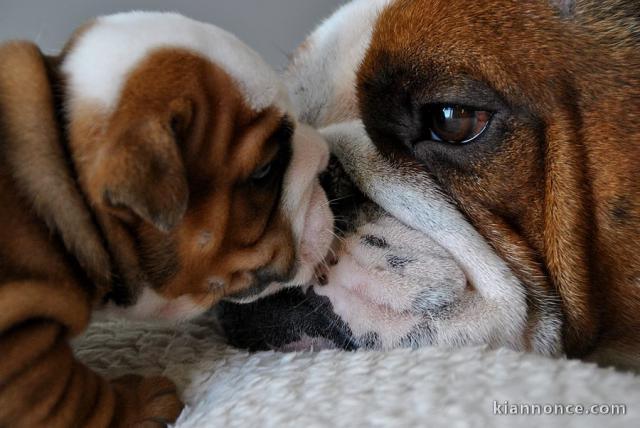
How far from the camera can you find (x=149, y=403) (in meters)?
0.91

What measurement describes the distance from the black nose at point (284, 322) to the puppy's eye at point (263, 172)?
0.18 meters

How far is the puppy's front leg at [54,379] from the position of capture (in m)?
0.82

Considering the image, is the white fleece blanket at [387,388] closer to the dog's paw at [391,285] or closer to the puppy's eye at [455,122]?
the dog's paw at [391,285]

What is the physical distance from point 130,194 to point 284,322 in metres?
0.37

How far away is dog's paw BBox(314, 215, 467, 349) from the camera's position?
1.00 meters

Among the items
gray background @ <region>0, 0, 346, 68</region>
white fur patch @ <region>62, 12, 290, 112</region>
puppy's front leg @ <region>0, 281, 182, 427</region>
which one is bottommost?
puppy's front leg @ <region>0, 281, 182, 427</region>

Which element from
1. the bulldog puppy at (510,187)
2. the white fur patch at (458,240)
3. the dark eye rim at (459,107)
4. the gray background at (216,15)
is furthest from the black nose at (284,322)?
the gray background at (216,15)

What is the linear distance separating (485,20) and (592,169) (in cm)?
22

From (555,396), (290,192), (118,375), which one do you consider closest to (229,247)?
(290,192)

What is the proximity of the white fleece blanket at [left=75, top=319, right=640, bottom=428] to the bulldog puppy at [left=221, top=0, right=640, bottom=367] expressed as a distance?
11 cm

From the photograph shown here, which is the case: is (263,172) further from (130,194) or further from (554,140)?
(554,140)

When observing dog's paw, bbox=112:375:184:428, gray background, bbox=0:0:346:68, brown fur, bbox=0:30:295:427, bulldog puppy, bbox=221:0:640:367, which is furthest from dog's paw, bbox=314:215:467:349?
gray background, bbox=0:0:346:68

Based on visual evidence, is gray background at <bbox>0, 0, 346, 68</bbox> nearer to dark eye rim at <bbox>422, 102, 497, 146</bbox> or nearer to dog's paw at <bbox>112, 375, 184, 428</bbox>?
dark eye rim at <bbox>422, 102, 497, 146</bbox>

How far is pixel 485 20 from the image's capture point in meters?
1.00
